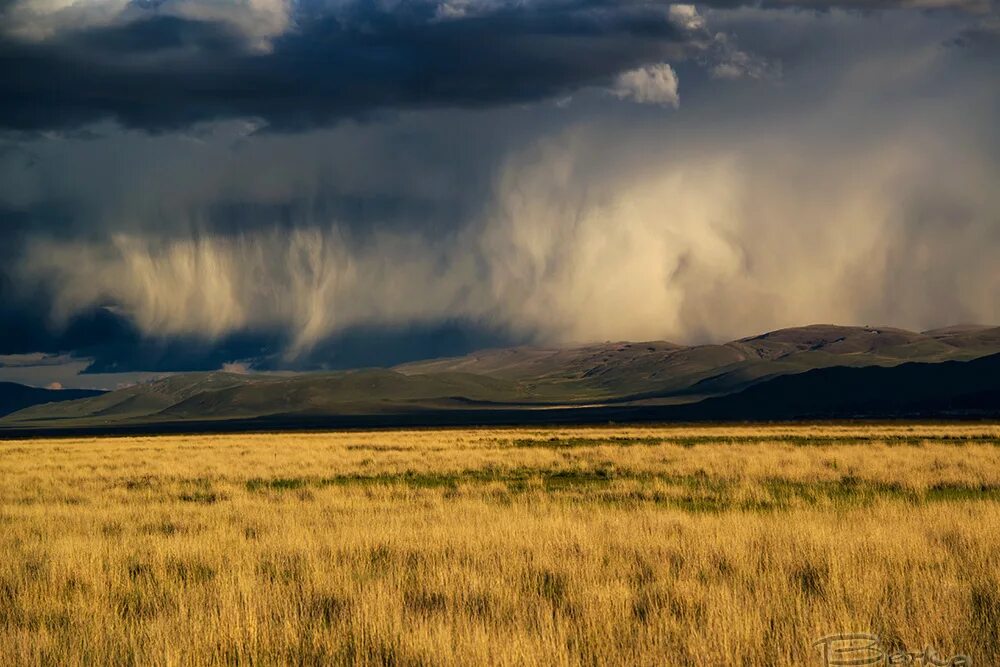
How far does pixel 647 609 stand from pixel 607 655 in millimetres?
1881

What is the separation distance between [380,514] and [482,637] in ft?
35.0

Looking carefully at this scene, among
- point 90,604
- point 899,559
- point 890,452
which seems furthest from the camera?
point 890,452

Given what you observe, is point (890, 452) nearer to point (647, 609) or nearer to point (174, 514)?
point (174, 514)

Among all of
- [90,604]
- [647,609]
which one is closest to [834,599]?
[647,609]

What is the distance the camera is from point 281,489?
27062 mm

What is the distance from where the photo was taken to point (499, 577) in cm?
1119

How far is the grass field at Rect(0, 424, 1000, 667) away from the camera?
8.12 m

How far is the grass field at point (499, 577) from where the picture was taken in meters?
8.12

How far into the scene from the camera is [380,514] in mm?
18375

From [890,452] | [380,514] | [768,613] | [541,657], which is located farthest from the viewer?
[890,452]

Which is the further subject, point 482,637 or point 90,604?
point 90,604

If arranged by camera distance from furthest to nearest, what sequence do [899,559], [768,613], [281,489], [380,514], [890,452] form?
[890,452] → [281,489] → [380,514] → [899,559] → [768,613]

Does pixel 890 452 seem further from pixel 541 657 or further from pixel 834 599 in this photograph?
pixel 541 657

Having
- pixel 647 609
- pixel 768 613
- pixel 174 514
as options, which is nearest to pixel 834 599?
pixel 768 613
